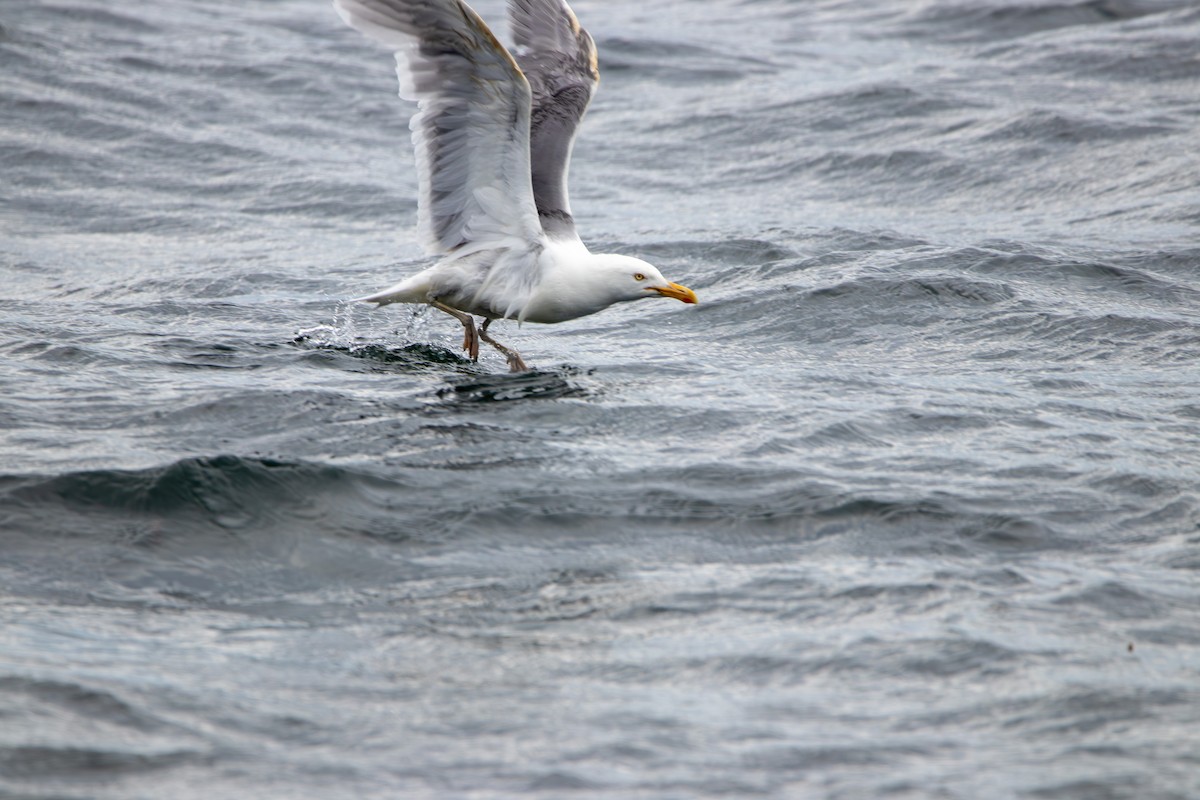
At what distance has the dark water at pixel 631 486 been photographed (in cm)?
451

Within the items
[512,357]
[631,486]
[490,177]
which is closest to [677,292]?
[512,357]

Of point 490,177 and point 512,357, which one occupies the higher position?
point 490,177

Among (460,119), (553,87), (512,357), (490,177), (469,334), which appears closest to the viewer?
(460,119)

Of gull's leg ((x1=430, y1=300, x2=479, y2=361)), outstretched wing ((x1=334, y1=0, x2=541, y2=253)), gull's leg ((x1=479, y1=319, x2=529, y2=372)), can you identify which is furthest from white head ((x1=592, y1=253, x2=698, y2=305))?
gull's leg ((x1=430, y1=300, x2=479, y2=361))

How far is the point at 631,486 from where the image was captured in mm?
6465

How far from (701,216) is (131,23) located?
9479mm

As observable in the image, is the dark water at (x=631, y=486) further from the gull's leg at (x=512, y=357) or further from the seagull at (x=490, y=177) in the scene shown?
the seagull at (x=490, y=177)

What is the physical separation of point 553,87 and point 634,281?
1.57 meters

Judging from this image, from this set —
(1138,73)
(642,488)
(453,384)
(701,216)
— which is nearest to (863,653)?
(642,488)

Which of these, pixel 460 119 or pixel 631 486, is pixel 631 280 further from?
pixel 631 486

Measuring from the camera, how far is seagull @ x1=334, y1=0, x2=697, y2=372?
Answer: 7.55 m

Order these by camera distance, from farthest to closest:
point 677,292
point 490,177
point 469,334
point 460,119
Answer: point 469,334, point 677,292, point 490,177, point 460,119

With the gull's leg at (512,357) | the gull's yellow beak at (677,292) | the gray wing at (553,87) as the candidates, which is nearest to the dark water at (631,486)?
the gull's leg at (512,357)

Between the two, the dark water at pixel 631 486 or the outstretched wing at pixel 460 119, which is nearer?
the dark water at pixel 631 486
